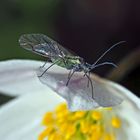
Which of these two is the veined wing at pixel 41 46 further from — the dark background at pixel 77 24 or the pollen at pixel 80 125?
the dark background at pixel 77 24

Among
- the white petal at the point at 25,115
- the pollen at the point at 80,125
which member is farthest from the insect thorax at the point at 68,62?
the white petal at the point at 25,115

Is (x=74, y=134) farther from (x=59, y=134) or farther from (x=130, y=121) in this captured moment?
(x=130, y=121)

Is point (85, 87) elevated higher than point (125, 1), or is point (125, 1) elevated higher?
point (85, 87)

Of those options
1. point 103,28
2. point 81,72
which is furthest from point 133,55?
point 103,28

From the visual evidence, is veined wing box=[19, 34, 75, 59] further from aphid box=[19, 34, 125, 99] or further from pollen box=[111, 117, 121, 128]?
pollen box=[111, 117, 121, 128]

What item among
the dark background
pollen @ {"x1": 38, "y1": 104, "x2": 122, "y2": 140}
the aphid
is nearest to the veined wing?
the aphid

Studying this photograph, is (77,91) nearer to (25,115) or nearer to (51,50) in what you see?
(51,50)

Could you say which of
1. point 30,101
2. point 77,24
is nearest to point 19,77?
point 30,101
